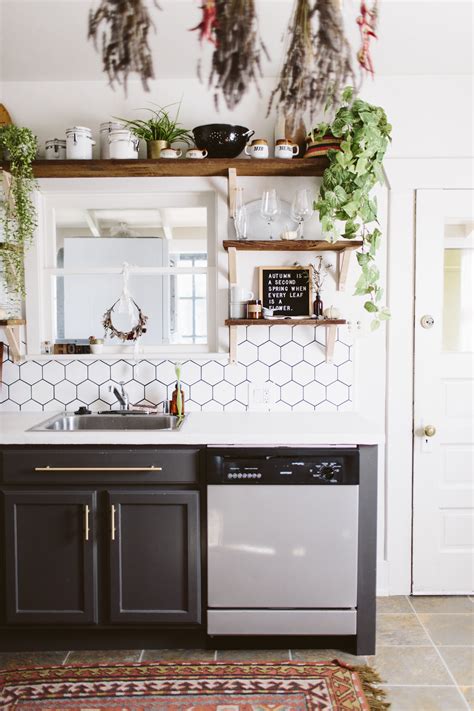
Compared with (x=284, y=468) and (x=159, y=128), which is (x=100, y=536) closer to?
(x=284, y=468)

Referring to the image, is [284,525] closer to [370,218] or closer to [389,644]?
[389,644]

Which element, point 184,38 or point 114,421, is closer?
point 184,38

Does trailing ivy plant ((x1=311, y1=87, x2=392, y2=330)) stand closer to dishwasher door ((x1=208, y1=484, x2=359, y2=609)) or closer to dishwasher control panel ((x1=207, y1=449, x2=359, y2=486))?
dishwasher control panel ((x1=207, y1=449, x2=359, y2=486))

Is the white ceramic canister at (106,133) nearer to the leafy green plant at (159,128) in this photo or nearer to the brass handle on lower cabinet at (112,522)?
the leafy green plant at (159,128)

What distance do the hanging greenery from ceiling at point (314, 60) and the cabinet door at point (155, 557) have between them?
175 centimetres

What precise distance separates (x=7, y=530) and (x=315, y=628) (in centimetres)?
138

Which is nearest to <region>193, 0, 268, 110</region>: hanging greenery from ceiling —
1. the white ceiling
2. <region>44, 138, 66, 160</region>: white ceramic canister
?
the white ceiling

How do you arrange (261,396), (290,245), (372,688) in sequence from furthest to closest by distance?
(261,396) → (290,245) → (372,688)

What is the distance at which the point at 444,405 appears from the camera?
10.1 feet

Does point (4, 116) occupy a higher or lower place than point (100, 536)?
higher

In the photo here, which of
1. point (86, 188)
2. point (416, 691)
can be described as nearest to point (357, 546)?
point (416, 691)

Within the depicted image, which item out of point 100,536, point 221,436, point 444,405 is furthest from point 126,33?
point 444,405

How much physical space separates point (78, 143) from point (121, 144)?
0.22 meters

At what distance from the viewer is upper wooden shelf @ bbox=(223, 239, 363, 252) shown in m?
2.75
